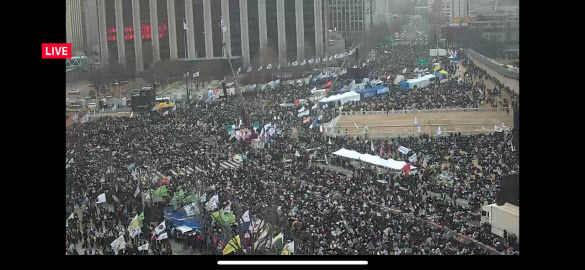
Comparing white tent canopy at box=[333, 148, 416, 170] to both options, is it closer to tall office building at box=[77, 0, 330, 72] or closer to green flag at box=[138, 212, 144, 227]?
tall office building at box=[77, 0, 330, 72]

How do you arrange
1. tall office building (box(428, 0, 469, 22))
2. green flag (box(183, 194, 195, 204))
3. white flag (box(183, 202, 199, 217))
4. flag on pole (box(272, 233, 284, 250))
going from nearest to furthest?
1. flag on pole (box(272, 233, 284, 250))
2. tall office building (box(428, 0, 469, 22))
3. white flag (box(183, 202, 199, 217))
4. green flag (box(183, 194, 195, 204))

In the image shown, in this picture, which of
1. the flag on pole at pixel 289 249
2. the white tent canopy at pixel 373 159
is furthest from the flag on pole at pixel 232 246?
the white tent canopy at pixel 373 159

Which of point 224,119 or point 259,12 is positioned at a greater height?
point 259,12

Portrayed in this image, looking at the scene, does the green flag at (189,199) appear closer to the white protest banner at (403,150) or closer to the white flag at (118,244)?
the white flag at (118,244)

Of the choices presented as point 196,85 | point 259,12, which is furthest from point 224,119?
point 259,12

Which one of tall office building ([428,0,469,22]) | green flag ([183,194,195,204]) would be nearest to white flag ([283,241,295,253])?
green flag ([183,194,195,204])

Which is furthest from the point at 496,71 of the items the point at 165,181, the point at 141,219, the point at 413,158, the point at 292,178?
the point at 141,219

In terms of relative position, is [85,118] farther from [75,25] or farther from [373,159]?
[373,159]
